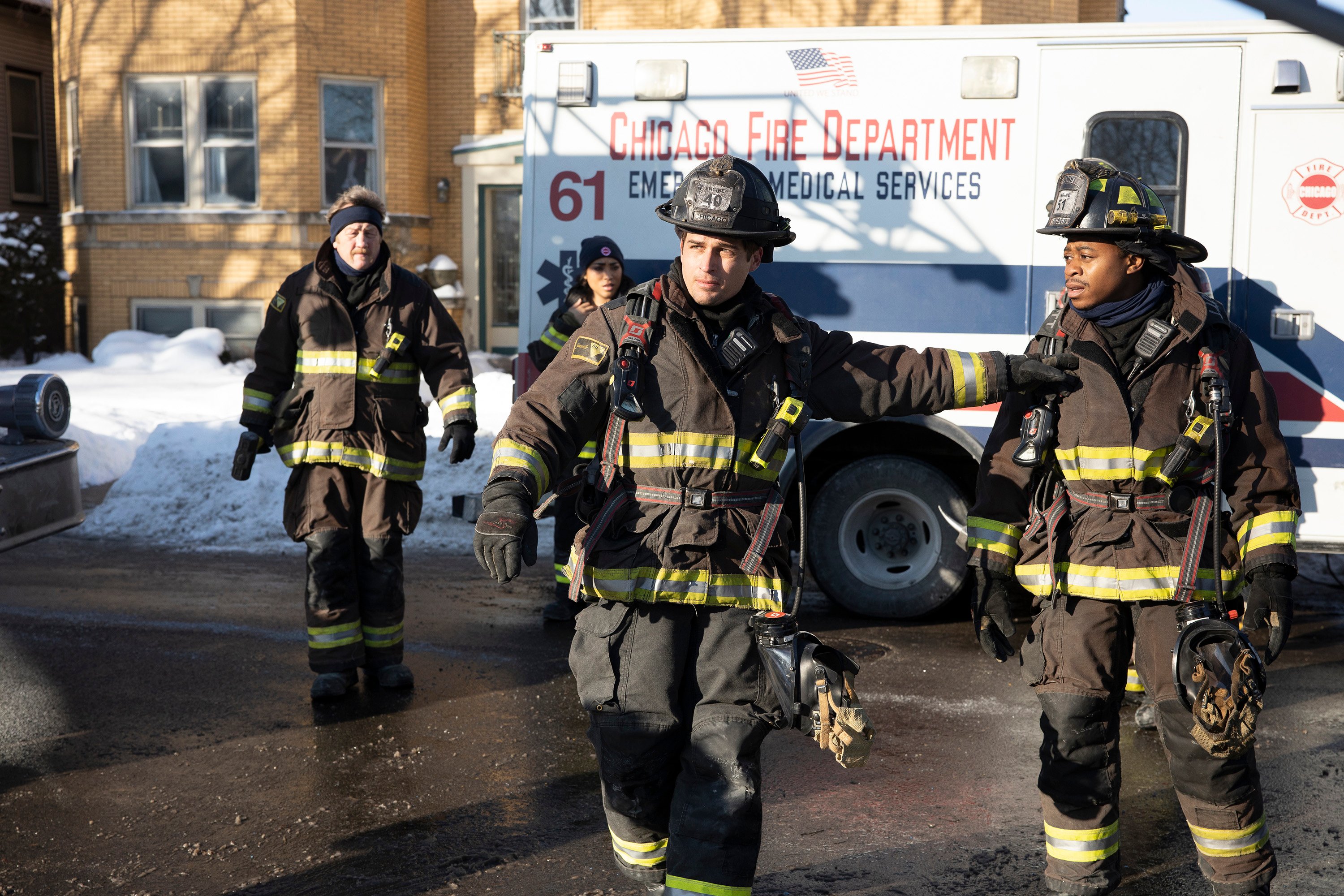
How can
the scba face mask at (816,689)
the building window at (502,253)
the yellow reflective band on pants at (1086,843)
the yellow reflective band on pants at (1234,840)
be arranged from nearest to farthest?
the scba face mask at (816,689) < the yellow reflective band on pants at (1234,840) < the yellow reflective band on pants at (1086,843) < the building window at (502,253)

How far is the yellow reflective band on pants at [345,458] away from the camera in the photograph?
508 centimetres

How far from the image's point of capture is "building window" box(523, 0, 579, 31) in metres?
16.4

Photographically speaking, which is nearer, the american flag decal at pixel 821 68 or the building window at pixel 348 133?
the american flag decal at pixel 821 68

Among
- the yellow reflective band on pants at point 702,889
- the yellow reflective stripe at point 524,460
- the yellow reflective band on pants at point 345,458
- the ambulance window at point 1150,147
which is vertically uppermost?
the ambulance window at point 1150,147

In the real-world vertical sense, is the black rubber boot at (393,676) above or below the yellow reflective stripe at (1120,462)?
below

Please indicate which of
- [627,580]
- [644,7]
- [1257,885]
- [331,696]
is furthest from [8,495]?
[644,7]

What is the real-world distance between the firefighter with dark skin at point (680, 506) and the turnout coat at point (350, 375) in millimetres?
2215

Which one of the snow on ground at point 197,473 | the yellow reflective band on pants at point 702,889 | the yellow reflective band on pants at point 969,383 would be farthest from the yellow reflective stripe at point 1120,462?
the snow on ground at point 197,473

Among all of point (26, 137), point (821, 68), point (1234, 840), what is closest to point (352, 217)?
point (821, 68)

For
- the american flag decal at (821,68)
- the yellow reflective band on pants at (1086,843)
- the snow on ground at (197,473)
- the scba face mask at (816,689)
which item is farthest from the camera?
the snow on ground at (197,473)

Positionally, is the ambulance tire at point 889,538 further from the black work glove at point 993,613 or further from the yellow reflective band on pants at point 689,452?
the yellow reflective band on pants at point 689,452

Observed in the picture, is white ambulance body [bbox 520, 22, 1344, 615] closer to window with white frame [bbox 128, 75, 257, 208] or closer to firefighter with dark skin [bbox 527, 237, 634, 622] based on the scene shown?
firefighter with dark skin [bbox 527, 237, 634, 622]

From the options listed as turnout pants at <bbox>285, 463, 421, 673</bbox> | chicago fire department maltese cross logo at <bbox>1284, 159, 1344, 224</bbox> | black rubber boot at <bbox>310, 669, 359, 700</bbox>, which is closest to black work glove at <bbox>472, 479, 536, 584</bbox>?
turnout pants at <bbox>285, 463, 421, 673</bbox>

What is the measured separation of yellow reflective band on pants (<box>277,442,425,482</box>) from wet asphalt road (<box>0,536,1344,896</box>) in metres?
1.00
